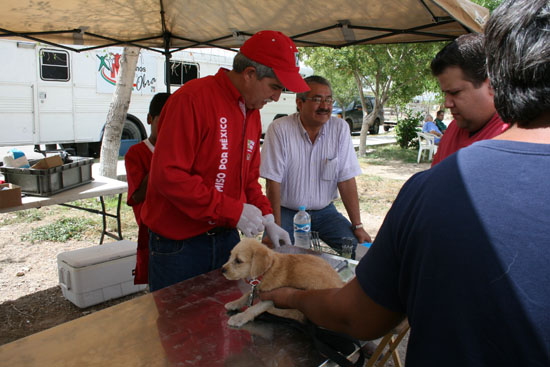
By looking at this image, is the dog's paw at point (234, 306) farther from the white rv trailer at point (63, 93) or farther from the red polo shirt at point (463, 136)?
the white rv trailer at point (63, 93)

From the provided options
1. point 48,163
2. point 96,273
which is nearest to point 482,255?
point 96,273

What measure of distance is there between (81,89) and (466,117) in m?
11.4

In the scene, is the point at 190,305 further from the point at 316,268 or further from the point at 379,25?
the point at 379,25

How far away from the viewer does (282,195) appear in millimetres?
3756

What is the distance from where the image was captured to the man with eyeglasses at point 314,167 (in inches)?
143

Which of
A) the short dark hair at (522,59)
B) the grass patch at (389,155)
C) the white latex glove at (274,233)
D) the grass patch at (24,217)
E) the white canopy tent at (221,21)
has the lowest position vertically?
the grass patch at (24,217)

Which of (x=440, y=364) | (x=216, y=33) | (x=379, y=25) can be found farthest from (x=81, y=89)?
(x=440, y=364)

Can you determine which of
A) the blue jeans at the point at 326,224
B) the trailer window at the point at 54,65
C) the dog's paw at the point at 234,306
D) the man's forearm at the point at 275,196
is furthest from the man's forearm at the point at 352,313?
the trailer window at the point at 54,65

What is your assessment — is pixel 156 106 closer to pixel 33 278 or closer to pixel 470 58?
pixel 470 58

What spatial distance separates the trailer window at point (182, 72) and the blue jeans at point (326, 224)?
1106cm

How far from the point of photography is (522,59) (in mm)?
812

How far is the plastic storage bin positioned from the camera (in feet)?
13.5

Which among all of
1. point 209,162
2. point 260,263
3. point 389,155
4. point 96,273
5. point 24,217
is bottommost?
point 24,217

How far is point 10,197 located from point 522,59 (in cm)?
417
